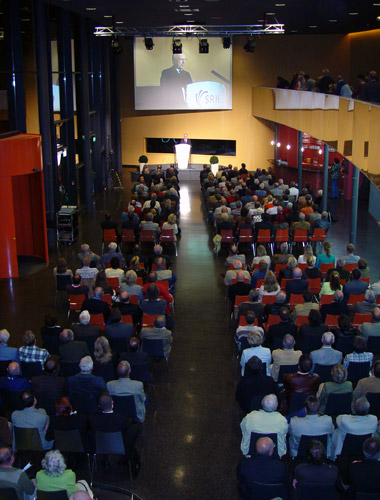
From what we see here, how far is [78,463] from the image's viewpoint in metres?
7.21

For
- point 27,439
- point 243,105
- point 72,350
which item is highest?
point 243,105

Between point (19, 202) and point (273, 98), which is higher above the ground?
point (273, 98)

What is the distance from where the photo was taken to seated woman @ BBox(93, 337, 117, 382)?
26.7 ft

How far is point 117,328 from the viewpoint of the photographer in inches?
370

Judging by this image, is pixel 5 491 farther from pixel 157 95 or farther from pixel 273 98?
pixel 157 95

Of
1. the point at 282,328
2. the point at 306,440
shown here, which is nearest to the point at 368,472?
the point at 306,440

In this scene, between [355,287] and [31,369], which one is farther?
[355,287]

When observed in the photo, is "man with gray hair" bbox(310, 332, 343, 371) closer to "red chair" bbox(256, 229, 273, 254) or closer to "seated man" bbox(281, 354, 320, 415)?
"seated man" bbox(281, 354, 320, 415)

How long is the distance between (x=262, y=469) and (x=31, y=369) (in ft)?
12.4

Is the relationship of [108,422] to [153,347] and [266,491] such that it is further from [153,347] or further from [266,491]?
[153,347]

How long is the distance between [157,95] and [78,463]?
25364mm

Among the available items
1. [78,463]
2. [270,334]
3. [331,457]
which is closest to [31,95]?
[270,334]

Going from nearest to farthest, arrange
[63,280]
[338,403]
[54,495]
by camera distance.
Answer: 1. [54,495]
2. [338,403]
3. [63,280]

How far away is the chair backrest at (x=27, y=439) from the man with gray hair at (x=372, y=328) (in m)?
4.82
